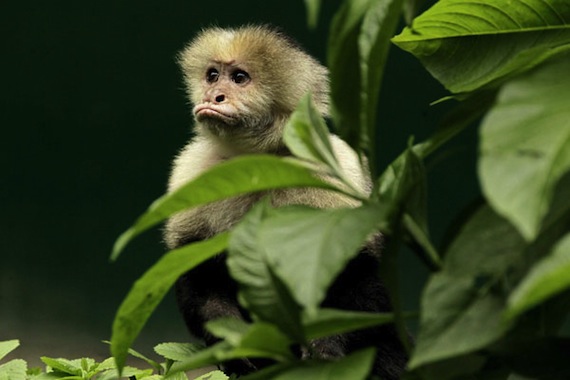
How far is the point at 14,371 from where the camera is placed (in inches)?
64.9

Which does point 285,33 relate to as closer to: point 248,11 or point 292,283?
point 248,11

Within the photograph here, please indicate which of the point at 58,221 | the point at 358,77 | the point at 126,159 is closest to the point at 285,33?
the point at 126,159

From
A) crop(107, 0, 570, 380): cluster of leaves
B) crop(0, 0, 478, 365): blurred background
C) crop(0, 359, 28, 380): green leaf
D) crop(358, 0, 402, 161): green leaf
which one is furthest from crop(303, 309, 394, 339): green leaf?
crop(0, 0, 478, 365): blurred background

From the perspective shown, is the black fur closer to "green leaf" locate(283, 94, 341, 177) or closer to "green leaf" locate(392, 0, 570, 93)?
"green leaf" locate(392, 0, 570, 93)

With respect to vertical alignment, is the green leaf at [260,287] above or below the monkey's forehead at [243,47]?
above

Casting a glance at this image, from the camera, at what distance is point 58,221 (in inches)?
149

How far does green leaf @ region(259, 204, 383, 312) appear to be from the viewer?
58 cm

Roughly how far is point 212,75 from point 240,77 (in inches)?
3.0

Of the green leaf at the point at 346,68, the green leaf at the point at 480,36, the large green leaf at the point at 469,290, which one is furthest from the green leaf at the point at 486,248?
the green leaf at the point at 480,36

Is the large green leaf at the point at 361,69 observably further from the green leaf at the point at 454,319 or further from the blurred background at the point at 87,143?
the blurred background at the point at 87,143

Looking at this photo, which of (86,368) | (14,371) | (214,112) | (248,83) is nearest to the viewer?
(14,371)

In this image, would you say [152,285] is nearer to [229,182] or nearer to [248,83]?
[229,182]

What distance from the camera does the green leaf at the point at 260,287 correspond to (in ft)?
2.16

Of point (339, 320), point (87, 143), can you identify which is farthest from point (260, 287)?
point (87, 143)
